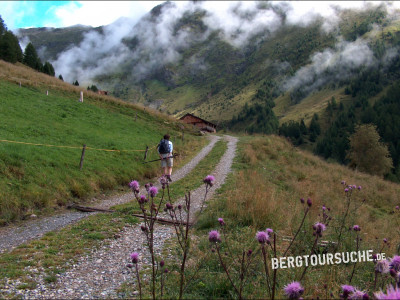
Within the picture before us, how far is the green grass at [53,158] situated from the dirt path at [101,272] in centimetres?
438

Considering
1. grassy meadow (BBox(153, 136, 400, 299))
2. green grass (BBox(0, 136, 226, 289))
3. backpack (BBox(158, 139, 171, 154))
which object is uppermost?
backpack (BBox(158, 139, 171, 154))

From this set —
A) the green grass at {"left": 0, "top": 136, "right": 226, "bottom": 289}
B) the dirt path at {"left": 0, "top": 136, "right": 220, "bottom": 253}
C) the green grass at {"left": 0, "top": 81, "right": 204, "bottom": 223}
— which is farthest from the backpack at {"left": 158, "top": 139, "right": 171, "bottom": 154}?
the green grass at {"left": 0, "top": 136, "right": 226, "bottom": 289}

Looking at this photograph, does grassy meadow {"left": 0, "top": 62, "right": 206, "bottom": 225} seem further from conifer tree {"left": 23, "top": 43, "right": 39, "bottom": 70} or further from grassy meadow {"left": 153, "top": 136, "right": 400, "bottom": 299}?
conifer tree {"left": 23, "top": 43, "right": 39, "bottom": 70}

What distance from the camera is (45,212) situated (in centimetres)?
902

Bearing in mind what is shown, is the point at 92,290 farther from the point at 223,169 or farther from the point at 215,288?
the point at 223,169

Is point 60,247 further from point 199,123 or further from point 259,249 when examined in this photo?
point 199,123

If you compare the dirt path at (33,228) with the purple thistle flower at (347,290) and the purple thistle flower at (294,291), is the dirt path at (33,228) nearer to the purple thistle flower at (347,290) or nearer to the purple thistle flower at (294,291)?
the purple thistle flower at (294,291)

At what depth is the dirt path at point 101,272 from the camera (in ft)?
13.1

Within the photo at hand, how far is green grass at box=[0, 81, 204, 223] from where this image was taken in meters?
9.30

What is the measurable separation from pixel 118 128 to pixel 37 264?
69.0 ft

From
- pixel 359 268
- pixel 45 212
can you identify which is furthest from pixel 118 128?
pixel 359 268

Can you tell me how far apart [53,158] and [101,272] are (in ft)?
30.1

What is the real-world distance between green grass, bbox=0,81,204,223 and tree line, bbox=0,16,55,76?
1609 inches

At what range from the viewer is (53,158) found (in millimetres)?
12203
